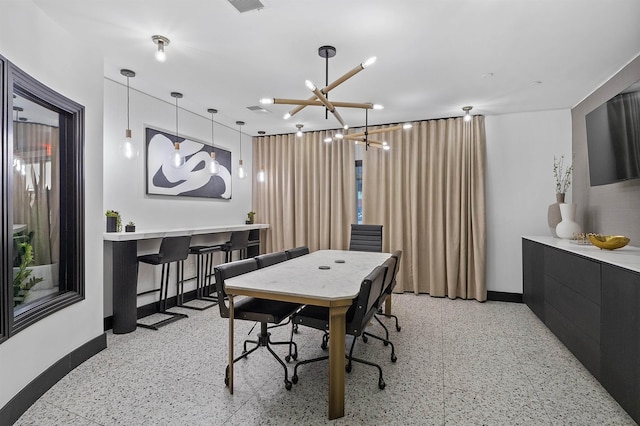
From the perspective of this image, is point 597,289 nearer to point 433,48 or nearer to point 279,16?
point 433,48

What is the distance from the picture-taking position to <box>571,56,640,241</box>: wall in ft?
10.0

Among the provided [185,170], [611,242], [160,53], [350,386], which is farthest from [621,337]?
[185,170]

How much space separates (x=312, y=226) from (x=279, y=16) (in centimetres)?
366

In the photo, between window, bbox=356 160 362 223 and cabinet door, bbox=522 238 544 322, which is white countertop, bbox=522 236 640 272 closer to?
cabinet door, bbox=522 238 544 322

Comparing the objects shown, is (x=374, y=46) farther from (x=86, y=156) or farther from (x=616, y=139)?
(x=86, y=156)

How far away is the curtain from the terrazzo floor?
3.38 feet

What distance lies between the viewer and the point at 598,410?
2150 millimetres

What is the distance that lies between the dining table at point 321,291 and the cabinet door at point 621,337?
1.62 metres

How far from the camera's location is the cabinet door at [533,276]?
3707 mm

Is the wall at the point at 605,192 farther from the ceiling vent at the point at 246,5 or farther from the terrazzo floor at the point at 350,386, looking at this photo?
the ceiling vent at the point at 246,5

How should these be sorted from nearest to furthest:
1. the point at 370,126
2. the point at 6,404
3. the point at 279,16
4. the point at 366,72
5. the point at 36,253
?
1. the point at 6,404
2. the point at 279,16
3. the point at 36,253
4. the point at 366,72
5. the point at 370,126

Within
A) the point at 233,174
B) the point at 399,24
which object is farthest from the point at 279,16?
the point at 233,174

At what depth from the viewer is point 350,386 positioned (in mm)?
2430

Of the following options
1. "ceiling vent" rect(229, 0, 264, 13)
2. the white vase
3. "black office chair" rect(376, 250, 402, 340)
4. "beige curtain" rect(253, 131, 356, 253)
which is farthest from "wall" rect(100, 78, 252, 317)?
the white vase
